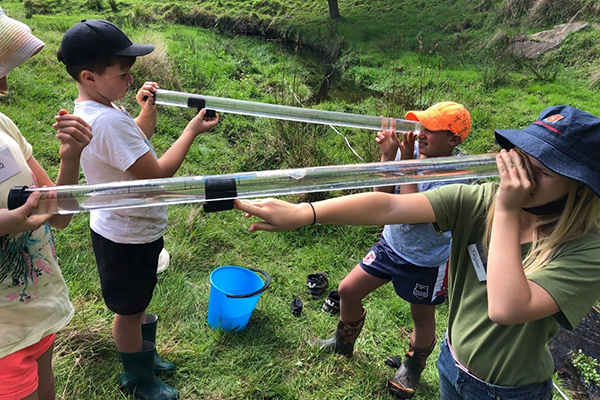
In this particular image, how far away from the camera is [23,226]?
4.48 feet

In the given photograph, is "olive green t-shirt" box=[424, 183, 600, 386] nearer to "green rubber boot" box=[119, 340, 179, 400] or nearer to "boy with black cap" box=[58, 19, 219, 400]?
"boy with black cap" box=[58, 19, 219, 400]

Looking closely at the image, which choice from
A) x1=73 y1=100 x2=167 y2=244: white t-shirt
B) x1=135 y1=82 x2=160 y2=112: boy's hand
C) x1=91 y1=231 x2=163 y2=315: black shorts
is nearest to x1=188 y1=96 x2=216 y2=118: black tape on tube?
x1=135 y1=82 x2=160 y2=112: boy's hand

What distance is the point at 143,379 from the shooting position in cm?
232

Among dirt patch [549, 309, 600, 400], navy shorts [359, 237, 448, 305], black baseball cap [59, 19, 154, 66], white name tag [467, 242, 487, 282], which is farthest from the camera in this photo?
dirt patch [549, 309, 600, 400]

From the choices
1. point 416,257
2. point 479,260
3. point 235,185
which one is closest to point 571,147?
point 479,260

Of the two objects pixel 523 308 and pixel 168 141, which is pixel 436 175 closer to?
pixel 523 308

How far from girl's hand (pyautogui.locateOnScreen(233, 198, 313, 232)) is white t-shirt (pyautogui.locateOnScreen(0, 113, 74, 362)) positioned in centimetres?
90

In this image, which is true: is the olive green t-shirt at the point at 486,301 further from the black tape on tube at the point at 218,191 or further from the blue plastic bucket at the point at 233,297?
the blue plastic bucket at the point at 233,297

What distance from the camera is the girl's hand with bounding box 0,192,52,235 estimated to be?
1.33 metres

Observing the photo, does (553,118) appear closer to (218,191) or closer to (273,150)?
(218,191)

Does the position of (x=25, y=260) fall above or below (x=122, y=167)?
below

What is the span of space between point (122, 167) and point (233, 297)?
118 cm

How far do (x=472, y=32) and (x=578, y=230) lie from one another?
46.0 feet

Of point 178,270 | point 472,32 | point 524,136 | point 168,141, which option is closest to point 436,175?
point 524,136
